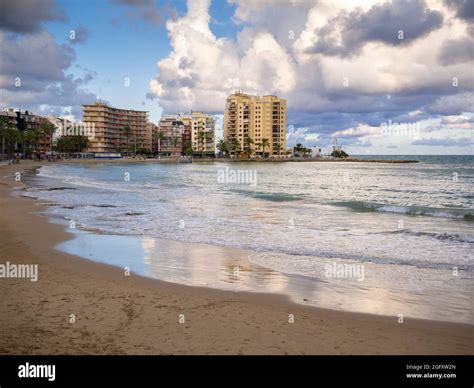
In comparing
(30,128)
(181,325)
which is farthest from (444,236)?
(30,128)

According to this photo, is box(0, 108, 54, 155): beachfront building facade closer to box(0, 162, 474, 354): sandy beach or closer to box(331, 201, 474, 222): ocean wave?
box(331, 201, 474, 222): ocean wave

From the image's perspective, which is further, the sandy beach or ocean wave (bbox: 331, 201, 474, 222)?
ocean wave (bbox: 331, 201, 474, 222)

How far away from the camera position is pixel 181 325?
6809mm

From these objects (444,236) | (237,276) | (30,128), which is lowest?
(444,236)

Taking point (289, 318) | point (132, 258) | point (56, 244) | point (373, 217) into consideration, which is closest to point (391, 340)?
point (289, 318)

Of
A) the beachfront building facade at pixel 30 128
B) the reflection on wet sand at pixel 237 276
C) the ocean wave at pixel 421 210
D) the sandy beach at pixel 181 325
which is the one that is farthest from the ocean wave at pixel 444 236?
the beachfront building facade at pixel 30 128

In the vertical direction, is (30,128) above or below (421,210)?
above

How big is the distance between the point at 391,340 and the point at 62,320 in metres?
4.66

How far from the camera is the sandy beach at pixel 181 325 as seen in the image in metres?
5.97

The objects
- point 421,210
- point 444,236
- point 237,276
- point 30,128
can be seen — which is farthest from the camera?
point 30,128

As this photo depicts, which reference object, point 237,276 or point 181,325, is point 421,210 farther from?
point 181,325

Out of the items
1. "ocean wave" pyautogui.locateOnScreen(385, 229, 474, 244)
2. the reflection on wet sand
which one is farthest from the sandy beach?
"ocean wave" pyautogui.locateOnScreen(385, 229, 474, 244)

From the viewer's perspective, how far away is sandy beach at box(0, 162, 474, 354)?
597 centimetres

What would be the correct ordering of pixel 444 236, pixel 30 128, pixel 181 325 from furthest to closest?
pixel 30 128 → pixel 444 236 → pixel 181 325
